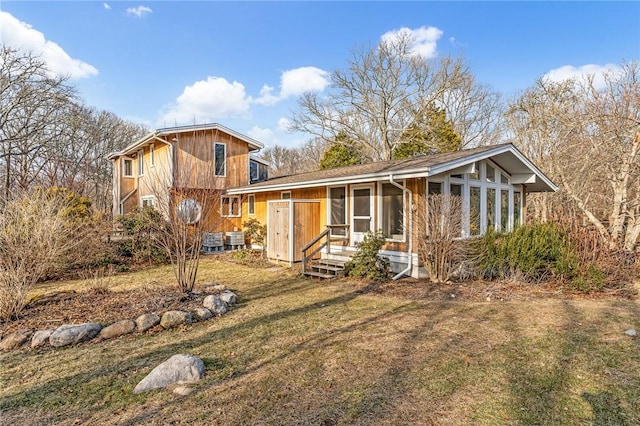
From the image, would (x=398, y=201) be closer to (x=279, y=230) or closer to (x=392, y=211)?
(x=392, y=211)

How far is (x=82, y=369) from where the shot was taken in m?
4.01

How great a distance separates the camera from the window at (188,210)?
6504 mm

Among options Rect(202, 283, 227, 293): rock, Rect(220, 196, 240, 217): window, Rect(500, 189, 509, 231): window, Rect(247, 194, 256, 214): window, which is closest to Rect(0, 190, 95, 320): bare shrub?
Rect(202, 283, 227, 293): rock

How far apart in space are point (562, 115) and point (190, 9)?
14103 millimetres

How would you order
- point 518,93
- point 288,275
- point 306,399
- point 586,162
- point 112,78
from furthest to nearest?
point 518,93, point 586,162, point 112,78, point 288,275, point 306,399

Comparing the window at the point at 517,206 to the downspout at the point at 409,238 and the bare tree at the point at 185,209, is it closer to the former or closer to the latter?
the downspout at the point at 409,238

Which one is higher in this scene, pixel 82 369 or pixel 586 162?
pixel 586 162

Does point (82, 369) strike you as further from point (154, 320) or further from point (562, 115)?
point (562, 115)

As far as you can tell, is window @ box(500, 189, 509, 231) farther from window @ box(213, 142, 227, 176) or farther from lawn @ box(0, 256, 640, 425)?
window @ box(213, 142, 227, 176)

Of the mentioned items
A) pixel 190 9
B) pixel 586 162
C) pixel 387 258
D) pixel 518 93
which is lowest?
pixel 387 258

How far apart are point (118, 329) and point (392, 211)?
693cm

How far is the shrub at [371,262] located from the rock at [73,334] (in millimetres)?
5781

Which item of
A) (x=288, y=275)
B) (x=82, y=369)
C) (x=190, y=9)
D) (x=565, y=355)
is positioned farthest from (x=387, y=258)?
(x=190, y=9)

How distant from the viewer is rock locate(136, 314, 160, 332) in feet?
17.4
